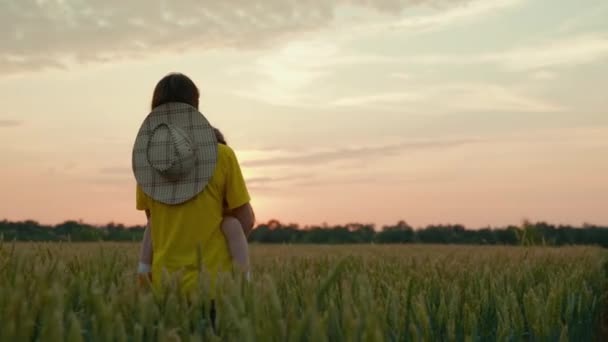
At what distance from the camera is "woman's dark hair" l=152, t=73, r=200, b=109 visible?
4.34m

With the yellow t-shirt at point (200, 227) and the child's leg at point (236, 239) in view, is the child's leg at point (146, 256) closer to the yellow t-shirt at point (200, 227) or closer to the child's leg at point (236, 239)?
the yellow t-shirt at point (200, 227)

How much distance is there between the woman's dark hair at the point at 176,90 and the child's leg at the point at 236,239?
67cm

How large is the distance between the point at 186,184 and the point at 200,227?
23 centimetres

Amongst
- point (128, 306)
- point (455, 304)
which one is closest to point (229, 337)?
point (128, 306)

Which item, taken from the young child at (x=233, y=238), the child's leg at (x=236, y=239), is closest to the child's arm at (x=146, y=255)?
the young child at (x=233, y=238)

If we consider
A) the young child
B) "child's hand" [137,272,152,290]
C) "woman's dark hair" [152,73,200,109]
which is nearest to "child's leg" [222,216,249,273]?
the young child

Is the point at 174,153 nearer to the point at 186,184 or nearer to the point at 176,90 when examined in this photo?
the point at 186,184

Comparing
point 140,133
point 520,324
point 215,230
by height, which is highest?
point 140,133

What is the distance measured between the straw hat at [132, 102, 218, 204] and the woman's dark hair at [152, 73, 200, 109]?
0.04 m

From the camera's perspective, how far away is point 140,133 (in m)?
4.43

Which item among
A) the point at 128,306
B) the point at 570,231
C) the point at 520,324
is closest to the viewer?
the point at 128,306

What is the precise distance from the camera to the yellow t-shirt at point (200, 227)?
4175mm

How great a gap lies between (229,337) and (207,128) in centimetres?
224

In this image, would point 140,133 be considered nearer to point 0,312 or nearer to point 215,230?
point 215,230
